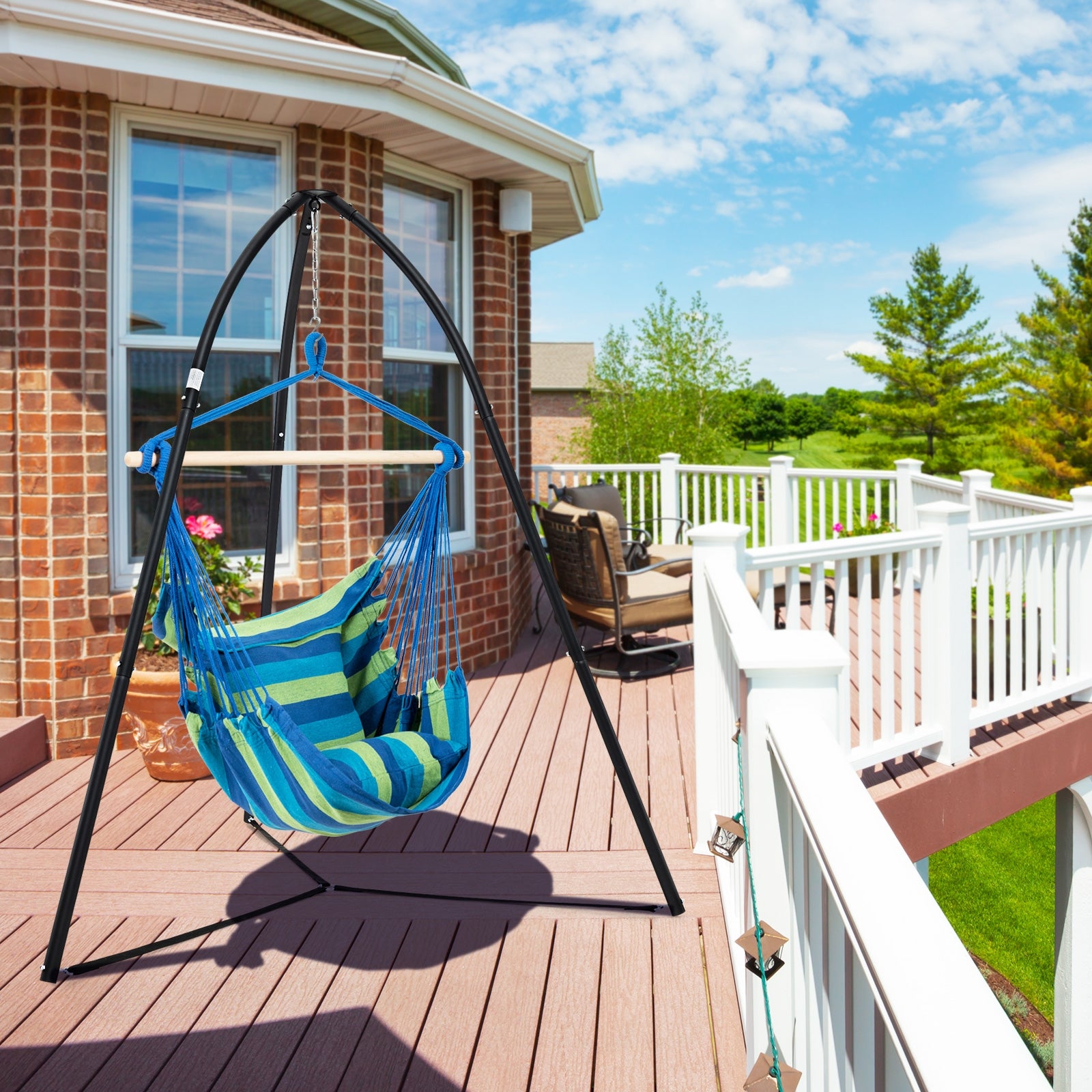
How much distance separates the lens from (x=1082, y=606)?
442 cm

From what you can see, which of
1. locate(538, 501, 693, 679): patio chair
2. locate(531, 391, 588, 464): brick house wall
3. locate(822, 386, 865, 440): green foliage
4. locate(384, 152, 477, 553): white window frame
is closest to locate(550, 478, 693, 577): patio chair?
locate(538, 501, 693, 679): patio chair

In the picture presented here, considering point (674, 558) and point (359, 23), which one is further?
point (359, 23)

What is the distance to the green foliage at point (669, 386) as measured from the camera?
21.8 meters

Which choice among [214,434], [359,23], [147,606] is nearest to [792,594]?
[147,606]

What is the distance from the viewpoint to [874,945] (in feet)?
2.65

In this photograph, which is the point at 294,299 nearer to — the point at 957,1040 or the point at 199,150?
the point at 199,150

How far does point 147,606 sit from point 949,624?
273 centimetres

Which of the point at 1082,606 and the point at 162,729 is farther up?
the point at 1082,606

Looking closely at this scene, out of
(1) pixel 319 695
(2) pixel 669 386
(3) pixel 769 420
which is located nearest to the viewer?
(1) pixel 319 695

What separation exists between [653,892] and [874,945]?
80.4 inches

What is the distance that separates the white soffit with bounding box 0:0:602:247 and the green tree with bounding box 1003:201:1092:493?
924 inches

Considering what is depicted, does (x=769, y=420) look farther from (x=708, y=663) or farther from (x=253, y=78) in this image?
(x=708, y=663)

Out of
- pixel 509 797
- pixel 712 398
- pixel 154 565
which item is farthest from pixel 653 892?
pixel 712 398

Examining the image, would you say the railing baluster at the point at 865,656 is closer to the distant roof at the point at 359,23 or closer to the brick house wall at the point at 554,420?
the distant roof at the point at 359,23
